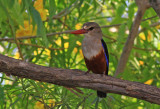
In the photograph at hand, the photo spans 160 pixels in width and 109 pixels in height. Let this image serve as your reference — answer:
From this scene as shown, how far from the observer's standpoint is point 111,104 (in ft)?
11.6

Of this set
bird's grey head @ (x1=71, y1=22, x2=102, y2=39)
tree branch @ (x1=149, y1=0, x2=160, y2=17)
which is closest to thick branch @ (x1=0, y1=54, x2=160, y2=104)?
tree branch @ (x1=149, y1=0, x2=160, y2=17)

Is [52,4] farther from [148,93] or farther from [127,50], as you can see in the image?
[127,50]

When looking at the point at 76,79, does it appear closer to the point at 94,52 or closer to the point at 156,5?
the point at 94,52

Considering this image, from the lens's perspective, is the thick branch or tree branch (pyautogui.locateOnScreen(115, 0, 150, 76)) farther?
tree branch (pyautogui.locateOnScreen(115, 0, 150, 76))

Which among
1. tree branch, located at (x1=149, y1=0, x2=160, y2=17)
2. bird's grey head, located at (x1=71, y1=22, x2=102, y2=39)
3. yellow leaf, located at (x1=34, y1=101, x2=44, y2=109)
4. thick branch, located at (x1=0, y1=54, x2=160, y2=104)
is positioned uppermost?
tree branch, located at (x1=149, y1=0, x2=160, y2=17)

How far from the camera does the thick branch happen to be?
279cm

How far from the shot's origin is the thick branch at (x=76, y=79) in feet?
9.14

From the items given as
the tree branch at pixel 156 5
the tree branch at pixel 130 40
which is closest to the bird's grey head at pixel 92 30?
the tree branch at pixel 130 40

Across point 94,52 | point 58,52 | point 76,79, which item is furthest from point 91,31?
point 76,79

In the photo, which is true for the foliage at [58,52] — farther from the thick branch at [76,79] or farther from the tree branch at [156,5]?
the tree branch at [156,5]

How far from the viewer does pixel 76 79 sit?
9.66ft

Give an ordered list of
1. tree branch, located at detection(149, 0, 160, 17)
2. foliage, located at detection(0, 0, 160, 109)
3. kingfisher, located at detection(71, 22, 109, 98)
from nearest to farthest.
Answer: foliage, located at detection(0, 0, 160, 109), tree branch, located at detection(149, 0, 160, 17), kingfisher, located at detection(71, 22, 109, 98)

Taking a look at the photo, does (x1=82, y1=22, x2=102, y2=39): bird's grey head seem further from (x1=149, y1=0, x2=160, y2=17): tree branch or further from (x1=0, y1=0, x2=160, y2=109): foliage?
(x1=149, y1=0, x2=160, y2=17): tree branch

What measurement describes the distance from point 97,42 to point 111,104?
89 cm
